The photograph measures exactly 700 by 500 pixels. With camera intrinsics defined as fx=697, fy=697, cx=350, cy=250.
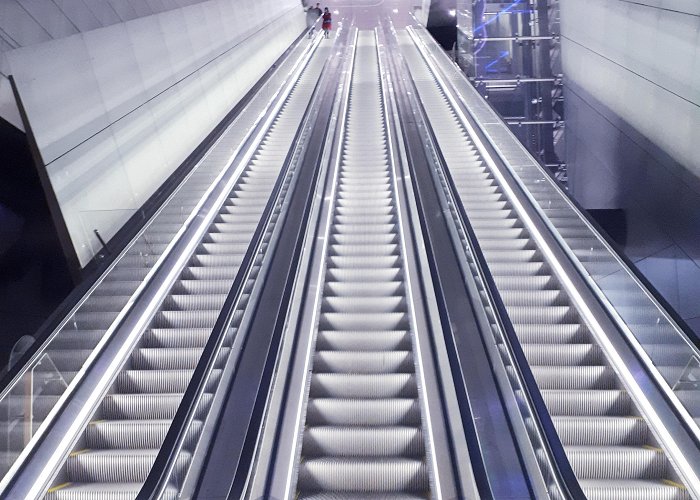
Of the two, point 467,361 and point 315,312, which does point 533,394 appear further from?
point 315,312

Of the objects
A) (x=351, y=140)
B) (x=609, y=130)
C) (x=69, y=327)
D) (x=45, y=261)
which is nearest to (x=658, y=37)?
(x=609, y=130)

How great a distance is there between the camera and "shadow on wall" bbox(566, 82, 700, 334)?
7.42 meters

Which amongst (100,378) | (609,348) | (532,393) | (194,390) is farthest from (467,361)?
(100,378)

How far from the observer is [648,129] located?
857 centimetres

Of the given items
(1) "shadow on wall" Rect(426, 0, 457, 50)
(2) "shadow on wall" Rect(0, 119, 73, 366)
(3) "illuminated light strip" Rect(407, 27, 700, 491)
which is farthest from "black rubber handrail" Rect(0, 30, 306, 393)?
(1) "shadow on wall" Rect(426, 0, 457, 50)

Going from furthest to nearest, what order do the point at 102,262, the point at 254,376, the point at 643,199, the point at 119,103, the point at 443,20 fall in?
the point at 443,20 → the point at 643,199 → the point at 119,103 → the point at 102,262 → the point at 254,376

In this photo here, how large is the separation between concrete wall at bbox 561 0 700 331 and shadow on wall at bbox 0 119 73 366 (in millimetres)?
7234

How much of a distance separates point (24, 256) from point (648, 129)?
25.7 ft

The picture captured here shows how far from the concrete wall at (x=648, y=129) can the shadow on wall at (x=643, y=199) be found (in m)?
0.01

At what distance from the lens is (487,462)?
12.4 feet

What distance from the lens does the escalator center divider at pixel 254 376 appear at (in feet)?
12.2

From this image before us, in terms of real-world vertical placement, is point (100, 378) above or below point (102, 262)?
below

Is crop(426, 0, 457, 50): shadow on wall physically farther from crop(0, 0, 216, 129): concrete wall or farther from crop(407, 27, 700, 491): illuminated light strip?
crop(0, 0, 216, 129): concrete wall

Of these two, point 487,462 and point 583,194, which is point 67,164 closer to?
point 487,462
